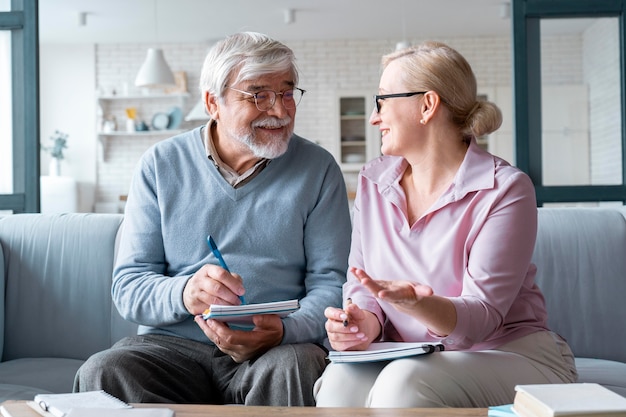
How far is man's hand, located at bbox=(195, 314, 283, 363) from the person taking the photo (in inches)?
76.3

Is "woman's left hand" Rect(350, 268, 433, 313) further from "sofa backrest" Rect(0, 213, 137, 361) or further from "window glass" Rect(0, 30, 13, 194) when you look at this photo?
"window glass" Rect(0, 30, 13, 194)

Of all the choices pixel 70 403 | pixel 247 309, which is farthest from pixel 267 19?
pixel 70 403

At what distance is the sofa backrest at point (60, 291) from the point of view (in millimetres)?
2637

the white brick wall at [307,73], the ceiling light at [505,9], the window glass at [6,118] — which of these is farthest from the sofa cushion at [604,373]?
the white brick wall at [307,73]

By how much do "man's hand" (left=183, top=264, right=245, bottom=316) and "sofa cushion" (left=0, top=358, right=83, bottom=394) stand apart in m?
0.59

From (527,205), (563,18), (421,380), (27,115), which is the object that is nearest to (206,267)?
(421,380)

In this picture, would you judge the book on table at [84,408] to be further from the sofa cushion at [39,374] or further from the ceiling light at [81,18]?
the ceiling light at [81,18]

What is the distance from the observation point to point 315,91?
33.4 ft

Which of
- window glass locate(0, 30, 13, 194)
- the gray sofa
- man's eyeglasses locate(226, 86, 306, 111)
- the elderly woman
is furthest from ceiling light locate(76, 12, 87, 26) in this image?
the elderly woman

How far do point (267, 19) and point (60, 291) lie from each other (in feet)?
22.2

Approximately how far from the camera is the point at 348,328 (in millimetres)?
1738

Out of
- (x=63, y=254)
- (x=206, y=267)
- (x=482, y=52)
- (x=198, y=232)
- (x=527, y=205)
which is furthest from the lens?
(x=482, y=52)

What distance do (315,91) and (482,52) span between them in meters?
2.21

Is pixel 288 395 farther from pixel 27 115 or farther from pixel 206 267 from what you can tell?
pixel 27 115
